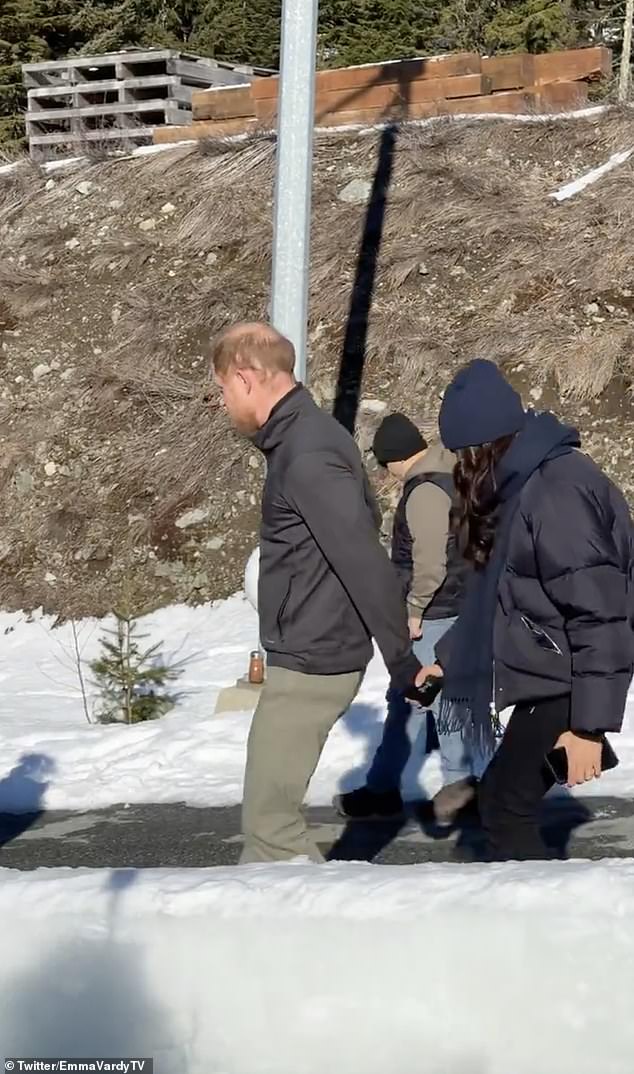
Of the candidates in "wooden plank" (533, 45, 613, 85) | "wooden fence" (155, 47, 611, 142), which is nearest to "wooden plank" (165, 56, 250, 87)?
"wooden fence" (155, 47, 611, 142)

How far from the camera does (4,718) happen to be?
740 cm

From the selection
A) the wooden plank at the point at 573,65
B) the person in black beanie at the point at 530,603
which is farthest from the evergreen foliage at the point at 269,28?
the person in black beanie at the point at 530,603

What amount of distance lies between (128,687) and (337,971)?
187 inches

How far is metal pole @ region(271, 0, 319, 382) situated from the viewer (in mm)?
6480

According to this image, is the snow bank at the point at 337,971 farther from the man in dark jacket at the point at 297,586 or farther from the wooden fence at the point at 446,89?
the wooden fence at the point at 446,89

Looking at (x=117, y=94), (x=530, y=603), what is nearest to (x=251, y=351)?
(x=530, y=603)

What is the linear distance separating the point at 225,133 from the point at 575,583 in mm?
12920

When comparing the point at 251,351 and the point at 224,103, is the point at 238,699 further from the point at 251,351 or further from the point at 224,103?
the point at 224,103

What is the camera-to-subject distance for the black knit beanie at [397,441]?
5160mm

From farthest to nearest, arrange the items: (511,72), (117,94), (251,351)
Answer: (117,94), (511,72), (251,351)

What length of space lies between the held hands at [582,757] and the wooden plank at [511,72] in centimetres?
1283

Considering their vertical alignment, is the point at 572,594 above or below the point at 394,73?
below

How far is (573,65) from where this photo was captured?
14.5 m

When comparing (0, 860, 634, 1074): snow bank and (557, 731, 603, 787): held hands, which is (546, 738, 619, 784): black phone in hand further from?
(0, 860, 634, 1074): snow bank
